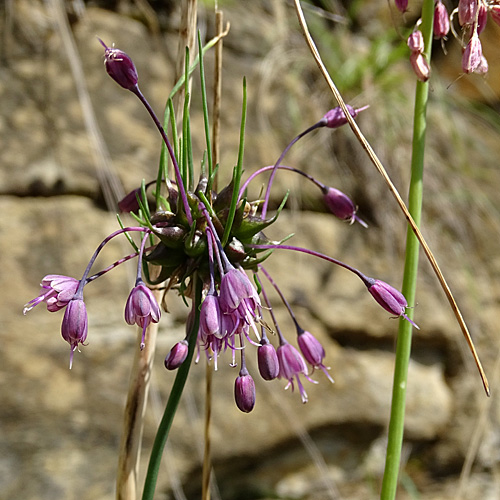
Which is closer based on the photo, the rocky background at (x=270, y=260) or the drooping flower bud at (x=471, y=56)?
the drooping flower bud at (x=471, y=56)

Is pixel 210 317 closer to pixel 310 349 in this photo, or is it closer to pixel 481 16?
pixel 310 349

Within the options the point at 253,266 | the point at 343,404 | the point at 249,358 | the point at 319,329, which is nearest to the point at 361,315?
the point at 319,329

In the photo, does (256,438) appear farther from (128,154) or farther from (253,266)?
(253,266)

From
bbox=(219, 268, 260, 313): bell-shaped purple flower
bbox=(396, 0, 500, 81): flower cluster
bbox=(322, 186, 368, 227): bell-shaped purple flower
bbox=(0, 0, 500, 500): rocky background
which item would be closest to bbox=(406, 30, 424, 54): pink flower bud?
bbox=(396, 0, 500, 81): flower cluster

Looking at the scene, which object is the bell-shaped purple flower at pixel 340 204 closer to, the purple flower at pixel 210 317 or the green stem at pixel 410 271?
the green stem at pixel 410 271

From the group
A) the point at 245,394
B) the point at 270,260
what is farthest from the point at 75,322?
the point at 270,260

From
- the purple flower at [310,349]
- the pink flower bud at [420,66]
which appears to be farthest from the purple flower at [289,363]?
the pink flower bud at [420,66]
